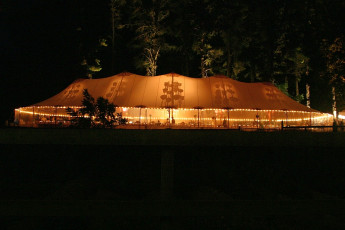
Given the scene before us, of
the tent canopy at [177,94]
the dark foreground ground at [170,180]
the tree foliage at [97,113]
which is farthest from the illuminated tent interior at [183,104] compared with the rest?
the tree foliage at [97,113]

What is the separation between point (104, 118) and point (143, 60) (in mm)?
16603

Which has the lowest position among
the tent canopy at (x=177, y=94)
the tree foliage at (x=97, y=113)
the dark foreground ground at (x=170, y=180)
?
the dark foreground ground at (x=170, y=180)

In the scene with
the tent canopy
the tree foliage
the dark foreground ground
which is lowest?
the dark foreground ground

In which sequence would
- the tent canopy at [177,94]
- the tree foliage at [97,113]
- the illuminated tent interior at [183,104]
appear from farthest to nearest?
1. the tent canopy at [177,94]
2. the illuminated tent interior at [183,104]
3. the tree foliage at [97,113]

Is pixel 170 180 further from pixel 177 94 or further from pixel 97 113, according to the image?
pixel 177 94

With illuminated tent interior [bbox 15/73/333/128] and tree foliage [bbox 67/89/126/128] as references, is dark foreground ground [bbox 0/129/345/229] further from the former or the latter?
illuminated tent interior [bbox 15/73/333/128]

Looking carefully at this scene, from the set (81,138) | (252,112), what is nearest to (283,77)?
(252,112)

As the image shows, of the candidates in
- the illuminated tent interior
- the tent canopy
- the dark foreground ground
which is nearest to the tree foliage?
the dark foreground ground

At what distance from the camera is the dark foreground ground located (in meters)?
2.32

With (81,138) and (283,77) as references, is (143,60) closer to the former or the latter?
(283,77)

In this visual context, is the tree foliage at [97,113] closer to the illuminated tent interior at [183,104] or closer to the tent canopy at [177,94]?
the illuminated tent interior at [183,104]

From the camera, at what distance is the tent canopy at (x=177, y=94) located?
1588 cm

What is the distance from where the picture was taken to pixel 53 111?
16.7 metres

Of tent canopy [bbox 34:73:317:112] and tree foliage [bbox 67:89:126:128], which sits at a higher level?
tent canopy [bbox 34:73:317:112]
